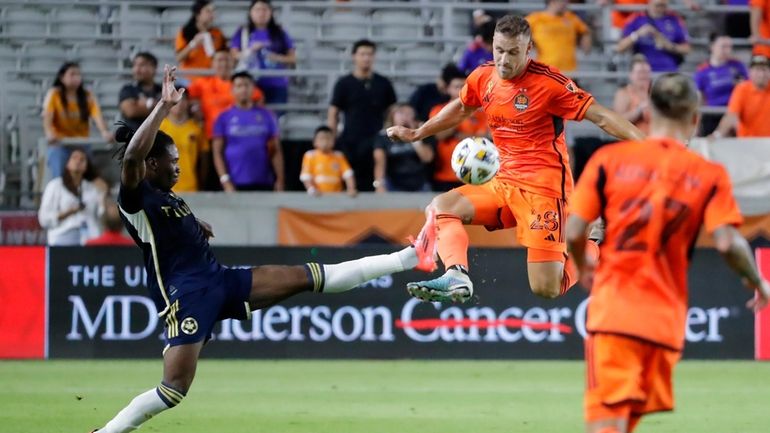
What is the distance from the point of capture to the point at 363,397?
37.6ft

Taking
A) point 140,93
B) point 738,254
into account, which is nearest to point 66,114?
point 140,93

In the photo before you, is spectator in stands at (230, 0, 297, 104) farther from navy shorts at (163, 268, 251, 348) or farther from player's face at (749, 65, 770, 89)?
navy shorts at (163, 268, 251, 348)

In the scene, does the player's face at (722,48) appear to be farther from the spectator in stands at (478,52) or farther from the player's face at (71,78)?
the player's face at (71,78)

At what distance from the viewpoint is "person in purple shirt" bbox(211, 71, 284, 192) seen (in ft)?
50.0

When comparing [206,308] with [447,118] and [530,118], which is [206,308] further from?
[530,118]

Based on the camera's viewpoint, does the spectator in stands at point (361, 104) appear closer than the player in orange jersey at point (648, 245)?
No

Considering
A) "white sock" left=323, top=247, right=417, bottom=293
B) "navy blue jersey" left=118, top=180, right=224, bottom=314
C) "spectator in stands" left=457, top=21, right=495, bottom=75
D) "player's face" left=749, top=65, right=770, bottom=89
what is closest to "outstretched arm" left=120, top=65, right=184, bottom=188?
"navy blue jersey" left=118, top=180, right=224, bottom=314

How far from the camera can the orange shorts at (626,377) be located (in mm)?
5680

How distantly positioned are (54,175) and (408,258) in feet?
25.0

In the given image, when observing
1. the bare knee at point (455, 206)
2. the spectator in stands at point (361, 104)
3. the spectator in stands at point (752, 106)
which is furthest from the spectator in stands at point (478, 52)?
the bare knee at point (455, 206)

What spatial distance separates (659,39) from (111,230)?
7367 mm

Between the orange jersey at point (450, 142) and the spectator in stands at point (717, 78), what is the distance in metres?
3.22

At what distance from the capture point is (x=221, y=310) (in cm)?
818

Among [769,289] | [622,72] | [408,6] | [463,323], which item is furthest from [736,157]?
[769,289]
